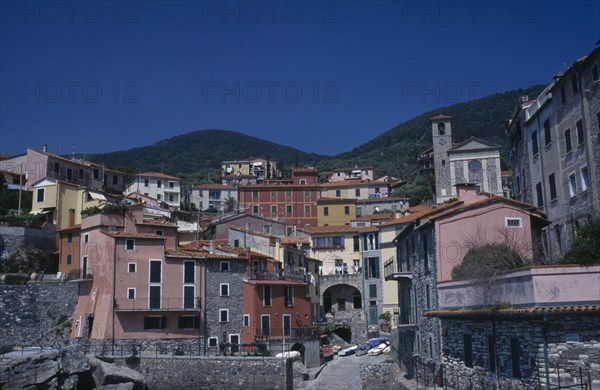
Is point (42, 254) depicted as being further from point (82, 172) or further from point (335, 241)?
point (335, 241)

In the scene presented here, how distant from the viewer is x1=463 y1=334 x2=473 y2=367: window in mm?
24984

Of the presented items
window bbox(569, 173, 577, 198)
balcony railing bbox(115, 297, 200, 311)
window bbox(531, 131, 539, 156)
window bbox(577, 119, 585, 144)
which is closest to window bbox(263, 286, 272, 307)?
balcony railing bbox(115, 297, 200, 311)

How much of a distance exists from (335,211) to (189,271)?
4239 cm

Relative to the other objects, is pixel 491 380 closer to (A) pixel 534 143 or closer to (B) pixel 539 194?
(B) pixel 539 194

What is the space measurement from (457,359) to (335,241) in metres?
42.5

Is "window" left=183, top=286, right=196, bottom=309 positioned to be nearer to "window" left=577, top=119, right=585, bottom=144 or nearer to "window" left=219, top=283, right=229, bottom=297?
"window" left=219, top=283, right=229, bottom=297

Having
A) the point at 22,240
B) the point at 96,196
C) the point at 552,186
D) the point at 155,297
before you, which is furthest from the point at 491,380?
the point at 96,196

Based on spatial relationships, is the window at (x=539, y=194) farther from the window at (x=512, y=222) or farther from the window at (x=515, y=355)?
the window at (x=515, y=355)

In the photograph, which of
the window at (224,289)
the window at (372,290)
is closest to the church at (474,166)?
the window at (372,290)

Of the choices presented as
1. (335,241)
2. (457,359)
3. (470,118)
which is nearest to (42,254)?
(335,241)

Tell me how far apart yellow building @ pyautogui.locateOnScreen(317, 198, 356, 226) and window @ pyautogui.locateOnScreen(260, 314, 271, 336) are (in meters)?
37.9

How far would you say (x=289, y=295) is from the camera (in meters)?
53.7

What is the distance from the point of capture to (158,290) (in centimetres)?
4794

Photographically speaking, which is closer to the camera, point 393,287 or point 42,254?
point 42,254
